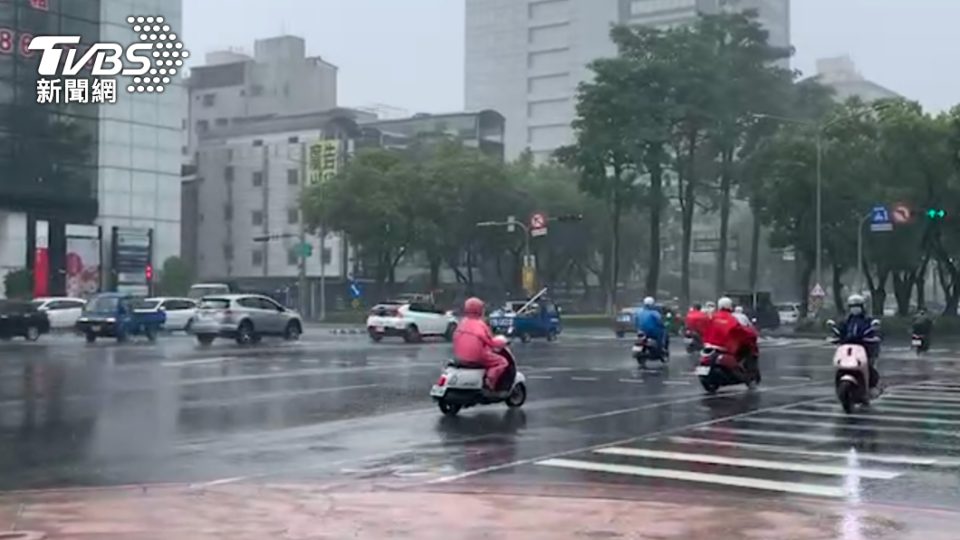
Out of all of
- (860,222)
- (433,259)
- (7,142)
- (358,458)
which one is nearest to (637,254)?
(433,259)

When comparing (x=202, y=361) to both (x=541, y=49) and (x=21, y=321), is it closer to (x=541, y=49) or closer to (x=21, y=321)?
(x=21, y=321)

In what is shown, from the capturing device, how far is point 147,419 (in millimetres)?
17047

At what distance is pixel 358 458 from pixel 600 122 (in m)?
54.2

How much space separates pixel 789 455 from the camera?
13.6 meters

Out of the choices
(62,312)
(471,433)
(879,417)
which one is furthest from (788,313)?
(471,433)

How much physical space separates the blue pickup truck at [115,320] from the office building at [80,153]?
96.6 ft

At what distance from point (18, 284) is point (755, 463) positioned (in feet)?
213

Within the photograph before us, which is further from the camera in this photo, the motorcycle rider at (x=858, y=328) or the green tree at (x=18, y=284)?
the green tree at (x=18, y=284)

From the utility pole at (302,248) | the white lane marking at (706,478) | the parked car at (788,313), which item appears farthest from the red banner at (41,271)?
the white lane marking at (706,478)

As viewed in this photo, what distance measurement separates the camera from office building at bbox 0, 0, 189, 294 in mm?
71250

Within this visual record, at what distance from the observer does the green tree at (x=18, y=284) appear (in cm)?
7100

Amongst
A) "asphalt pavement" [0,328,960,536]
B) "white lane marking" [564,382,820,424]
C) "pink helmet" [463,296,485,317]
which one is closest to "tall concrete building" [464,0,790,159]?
"asphalt pavement" [0,328,960,536]

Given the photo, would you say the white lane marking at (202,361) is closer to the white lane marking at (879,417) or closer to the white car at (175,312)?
the white lane marking at (879,417)

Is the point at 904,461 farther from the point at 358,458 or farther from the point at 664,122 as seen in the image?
the point at 664,122
